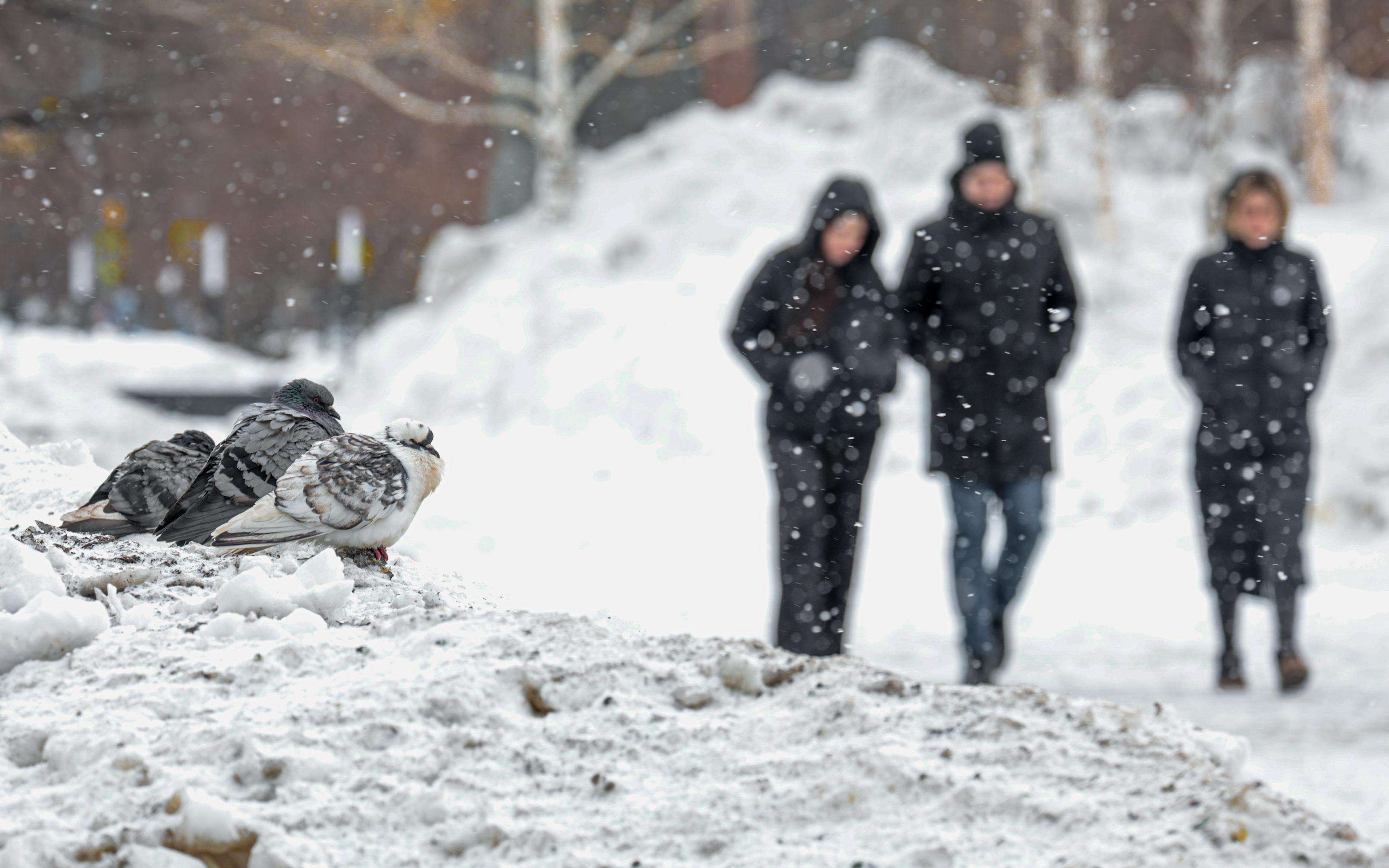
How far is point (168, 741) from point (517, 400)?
8489 millimetres

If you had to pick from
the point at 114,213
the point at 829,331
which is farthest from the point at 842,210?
the point at 114,213

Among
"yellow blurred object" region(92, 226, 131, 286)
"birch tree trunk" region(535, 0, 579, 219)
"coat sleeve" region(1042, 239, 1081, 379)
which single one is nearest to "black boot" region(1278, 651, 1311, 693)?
"coat sleeve" region(1042, 239, 1081, 379)

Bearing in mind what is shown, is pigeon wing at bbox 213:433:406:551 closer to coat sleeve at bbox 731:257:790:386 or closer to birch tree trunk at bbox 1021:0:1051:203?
coat sleeve at bbox 731:257:790:386

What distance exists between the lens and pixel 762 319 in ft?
14.9

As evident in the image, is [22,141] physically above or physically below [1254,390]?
above

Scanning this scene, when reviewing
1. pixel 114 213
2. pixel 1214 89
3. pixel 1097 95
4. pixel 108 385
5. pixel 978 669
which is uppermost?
pixel 1214 89

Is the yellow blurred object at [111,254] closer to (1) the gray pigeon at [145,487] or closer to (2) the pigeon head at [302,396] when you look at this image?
(1) the gray pigeon at [145,487]

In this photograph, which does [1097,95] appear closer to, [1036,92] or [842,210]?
[1036,92]

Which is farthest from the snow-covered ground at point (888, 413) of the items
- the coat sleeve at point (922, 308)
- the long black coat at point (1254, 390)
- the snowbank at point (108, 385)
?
the coat sleeve at point (922, 308)

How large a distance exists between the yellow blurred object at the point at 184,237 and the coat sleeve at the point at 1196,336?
1715 cm

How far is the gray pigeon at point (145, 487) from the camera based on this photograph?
73.5 inches

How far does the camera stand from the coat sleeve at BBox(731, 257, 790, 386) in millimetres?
4504

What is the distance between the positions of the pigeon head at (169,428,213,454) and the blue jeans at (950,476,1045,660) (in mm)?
3410

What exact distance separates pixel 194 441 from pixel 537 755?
692 mm
